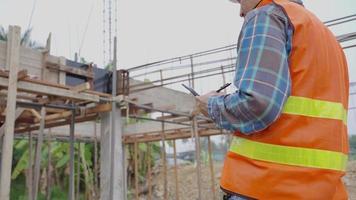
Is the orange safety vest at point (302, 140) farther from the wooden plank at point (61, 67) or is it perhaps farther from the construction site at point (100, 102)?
the wooden plank at point (61, 67)

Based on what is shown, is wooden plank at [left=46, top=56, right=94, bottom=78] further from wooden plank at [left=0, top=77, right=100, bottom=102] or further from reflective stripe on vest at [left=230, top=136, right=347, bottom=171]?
reflective stripe on vest at [left=230, top=136, right=347, bottom=171]

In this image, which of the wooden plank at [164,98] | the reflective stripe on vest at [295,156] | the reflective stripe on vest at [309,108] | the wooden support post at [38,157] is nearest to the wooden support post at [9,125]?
the wooden support post at [38,157]

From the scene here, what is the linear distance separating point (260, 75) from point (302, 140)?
9.4 inches

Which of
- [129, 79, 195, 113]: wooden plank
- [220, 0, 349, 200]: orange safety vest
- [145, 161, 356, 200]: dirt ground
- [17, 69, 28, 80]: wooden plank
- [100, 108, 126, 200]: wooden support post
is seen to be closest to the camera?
[220, 0, 349, 200]: orange safety vest

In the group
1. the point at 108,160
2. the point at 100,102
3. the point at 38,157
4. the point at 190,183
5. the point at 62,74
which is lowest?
the point at 190,183

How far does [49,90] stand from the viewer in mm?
4496

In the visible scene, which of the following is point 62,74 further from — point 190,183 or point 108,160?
point 190,183

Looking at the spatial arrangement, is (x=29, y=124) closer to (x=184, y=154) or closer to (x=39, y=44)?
(x=184, y=154)

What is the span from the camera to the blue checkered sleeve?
3.72ft

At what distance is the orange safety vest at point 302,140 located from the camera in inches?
44.0

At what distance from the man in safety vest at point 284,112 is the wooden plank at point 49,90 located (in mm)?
3502

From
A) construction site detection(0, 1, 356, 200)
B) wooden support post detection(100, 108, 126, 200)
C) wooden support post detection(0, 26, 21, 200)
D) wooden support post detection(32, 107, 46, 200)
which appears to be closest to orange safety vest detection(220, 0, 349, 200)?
construction site detection(0, 1, 356, 200)

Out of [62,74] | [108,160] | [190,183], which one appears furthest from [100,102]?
[190,183]

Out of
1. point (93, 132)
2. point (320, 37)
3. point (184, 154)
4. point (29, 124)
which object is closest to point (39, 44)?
point (184, 154)
